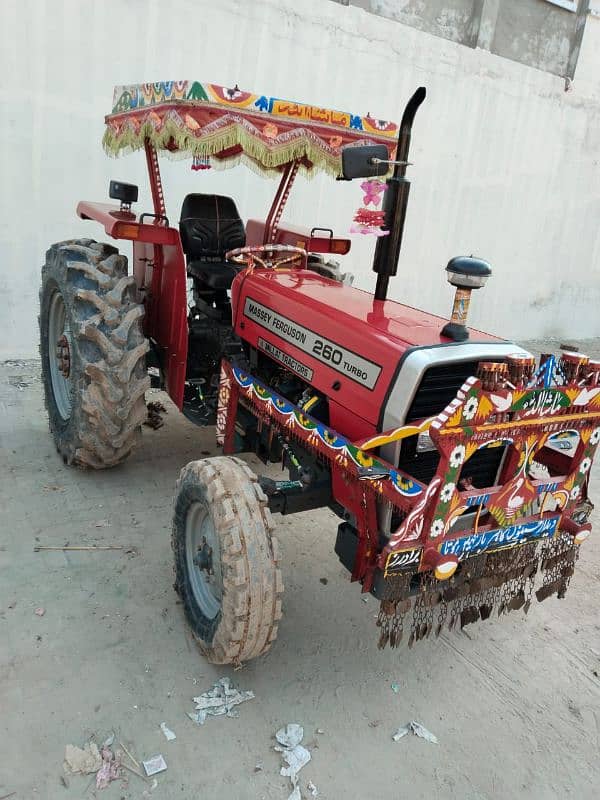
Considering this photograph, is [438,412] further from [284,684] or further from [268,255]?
[268,255]

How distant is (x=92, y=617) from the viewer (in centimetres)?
272

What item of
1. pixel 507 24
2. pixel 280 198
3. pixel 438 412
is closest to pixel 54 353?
pixel 280 198

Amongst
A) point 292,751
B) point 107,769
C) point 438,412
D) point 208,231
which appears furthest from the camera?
point 208,231

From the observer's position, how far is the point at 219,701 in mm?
2377

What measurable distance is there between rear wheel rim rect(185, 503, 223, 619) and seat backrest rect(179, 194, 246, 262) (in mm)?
2195

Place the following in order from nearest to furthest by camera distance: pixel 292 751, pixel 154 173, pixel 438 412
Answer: pixel 292 751, pixel 438 412, pixel 154 173

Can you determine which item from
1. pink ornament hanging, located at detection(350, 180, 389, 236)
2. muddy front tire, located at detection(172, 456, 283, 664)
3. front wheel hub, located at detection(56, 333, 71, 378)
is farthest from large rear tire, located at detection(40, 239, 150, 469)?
pink ornament hanging, located at detection(350, 180, 389, 236)

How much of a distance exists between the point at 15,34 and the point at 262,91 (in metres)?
2.29

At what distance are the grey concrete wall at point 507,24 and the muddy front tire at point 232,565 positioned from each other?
637 centimetres

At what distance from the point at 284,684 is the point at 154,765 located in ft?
1.96

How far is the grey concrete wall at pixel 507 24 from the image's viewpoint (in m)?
7.47

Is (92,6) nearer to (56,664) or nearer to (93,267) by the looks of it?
(93,267)

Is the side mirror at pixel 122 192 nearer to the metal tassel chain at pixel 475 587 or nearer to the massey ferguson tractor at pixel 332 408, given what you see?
the massey ferguson tractor at pixel 332 408

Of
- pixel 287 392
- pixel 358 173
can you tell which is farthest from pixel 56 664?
pixel 358 173
